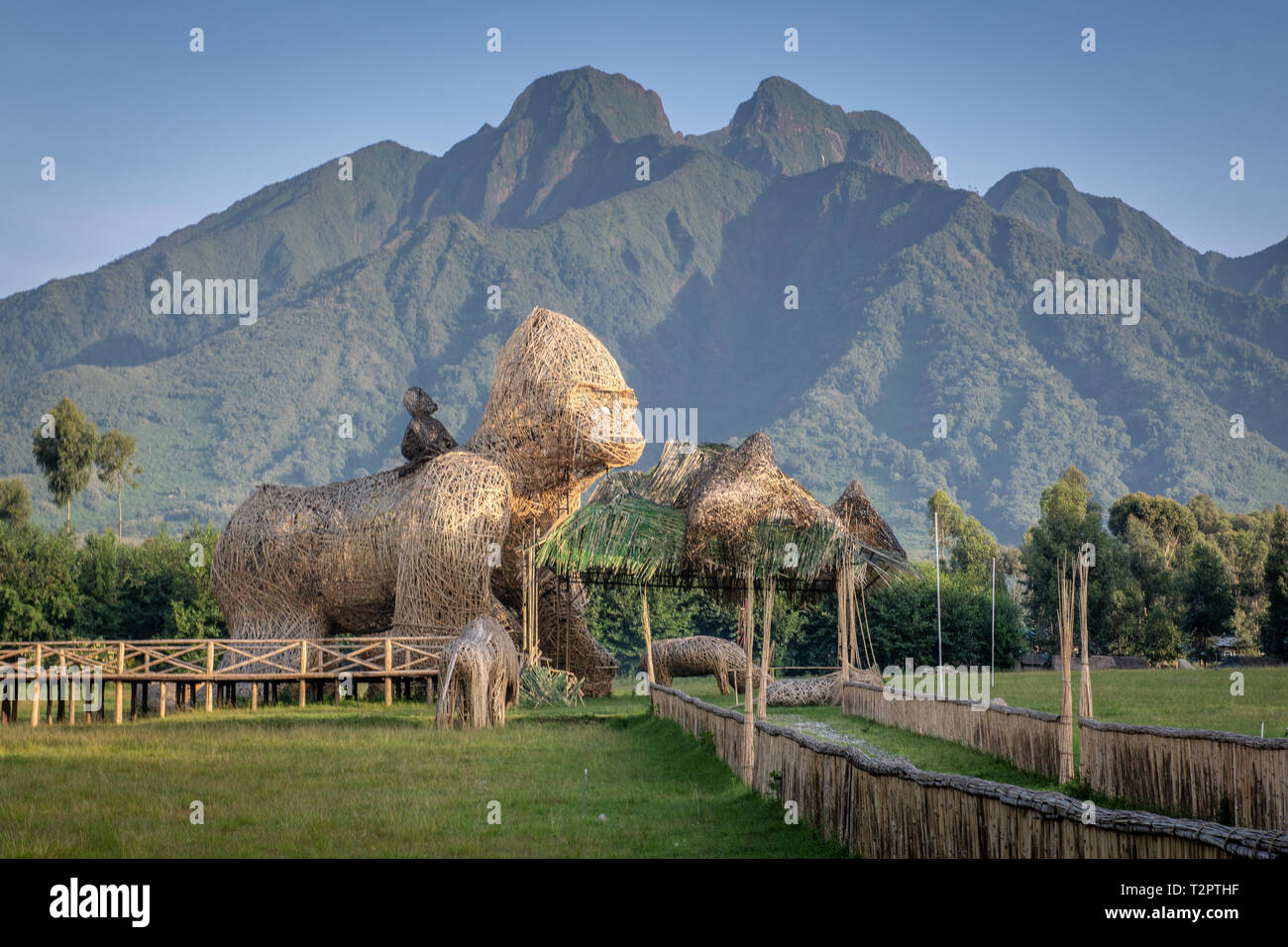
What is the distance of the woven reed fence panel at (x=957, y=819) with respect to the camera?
7.13 m

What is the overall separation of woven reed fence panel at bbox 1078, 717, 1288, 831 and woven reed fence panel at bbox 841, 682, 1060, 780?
3.80 feet

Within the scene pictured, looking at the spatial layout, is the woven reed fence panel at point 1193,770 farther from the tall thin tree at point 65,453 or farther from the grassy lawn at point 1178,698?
the tall thin tree at point 65,453

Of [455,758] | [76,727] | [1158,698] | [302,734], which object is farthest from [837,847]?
[1158,698]

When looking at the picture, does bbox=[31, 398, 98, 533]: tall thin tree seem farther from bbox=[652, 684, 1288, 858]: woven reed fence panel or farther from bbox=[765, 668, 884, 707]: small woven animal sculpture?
bbox=[652, 684, 1288, 858]: woven reed fence panel

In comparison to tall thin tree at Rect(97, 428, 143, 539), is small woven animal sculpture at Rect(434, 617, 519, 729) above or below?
below

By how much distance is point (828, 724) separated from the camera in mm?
24438

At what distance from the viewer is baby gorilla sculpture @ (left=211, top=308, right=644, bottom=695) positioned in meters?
32.6

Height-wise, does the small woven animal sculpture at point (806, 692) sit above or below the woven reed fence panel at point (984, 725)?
below

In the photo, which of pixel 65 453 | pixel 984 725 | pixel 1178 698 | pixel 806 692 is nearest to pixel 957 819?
pixel 984 725

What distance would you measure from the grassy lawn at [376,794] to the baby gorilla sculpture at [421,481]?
9.43 metres

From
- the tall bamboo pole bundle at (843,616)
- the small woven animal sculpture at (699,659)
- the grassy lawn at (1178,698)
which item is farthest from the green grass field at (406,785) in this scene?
the small woven animal sculpture at (699,659)

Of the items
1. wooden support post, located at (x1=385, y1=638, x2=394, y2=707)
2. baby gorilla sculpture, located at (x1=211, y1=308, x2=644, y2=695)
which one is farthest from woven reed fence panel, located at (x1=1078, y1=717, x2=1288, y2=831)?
baby gorilla sculpture, located at (x1=211, y1=308, x2=644, y2=695)
